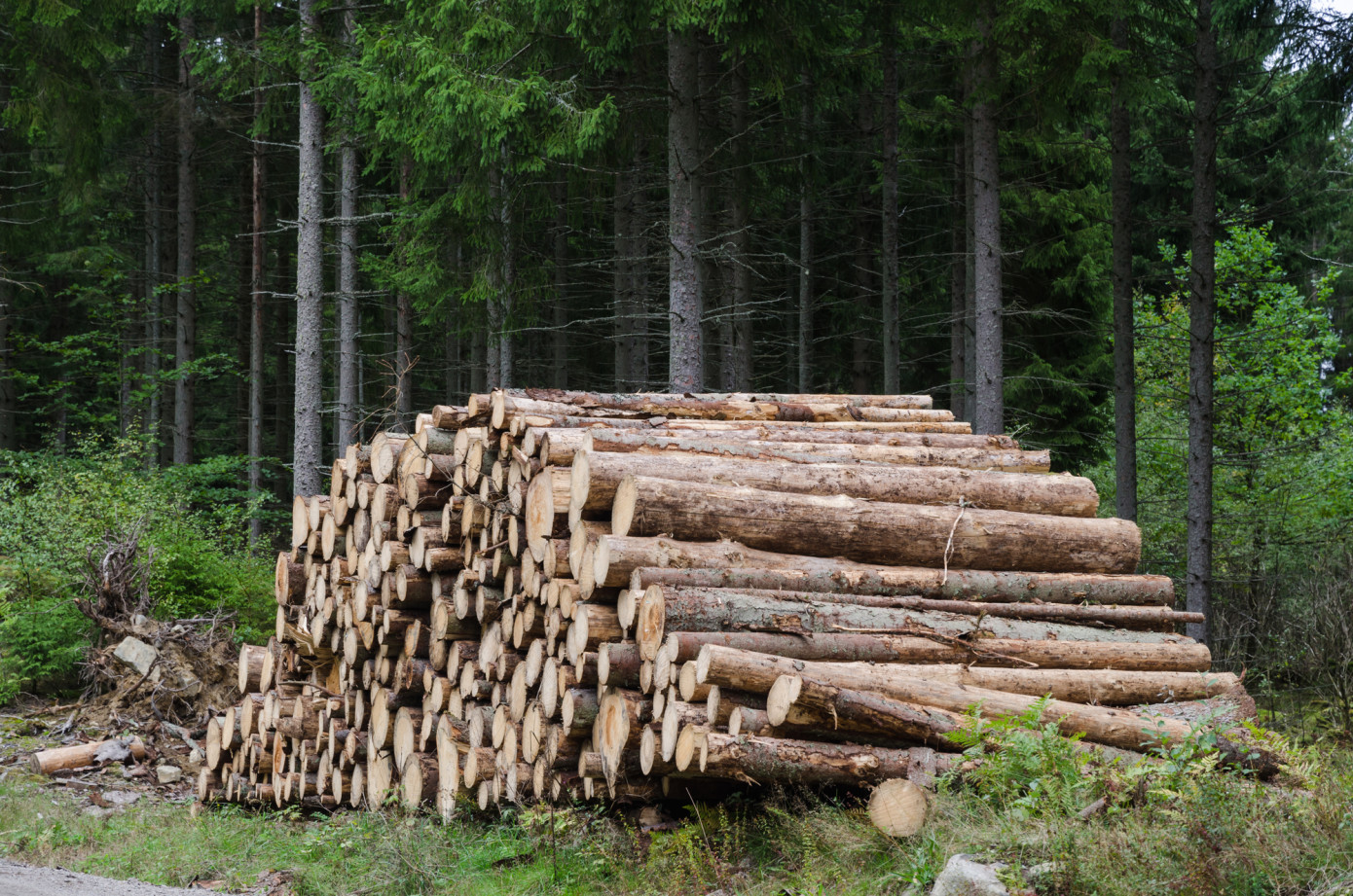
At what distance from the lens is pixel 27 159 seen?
24.5 m

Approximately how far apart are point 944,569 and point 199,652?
8797 millimetres

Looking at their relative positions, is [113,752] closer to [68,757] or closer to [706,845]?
[68,757]

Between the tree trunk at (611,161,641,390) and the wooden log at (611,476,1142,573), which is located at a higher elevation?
the tree trunk at (611,161,641,390)

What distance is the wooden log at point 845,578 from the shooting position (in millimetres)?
6125

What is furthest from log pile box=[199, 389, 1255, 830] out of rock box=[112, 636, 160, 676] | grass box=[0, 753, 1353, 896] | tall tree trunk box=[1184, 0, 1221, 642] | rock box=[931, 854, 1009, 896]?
tall tree trunk box=[1184, 0, 1221, 642]

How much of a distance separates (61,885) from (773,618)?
160 inches

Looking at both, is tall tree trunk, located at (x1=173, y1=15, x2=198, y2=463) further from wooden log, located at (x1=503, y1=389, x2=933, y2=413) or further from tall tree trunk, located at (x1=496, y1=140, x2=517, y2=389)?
wooden log, located at (x1=503, y1=389, x2=933, y2=413)

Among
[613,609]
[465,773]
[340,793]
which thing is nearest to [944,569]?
[613,609]

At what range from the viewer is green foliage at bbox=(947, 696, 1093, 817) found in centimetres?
465

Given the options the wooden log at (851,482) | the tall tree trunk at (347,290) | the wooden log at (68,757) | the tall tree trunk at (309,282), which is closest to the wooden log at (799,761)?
the wooden log at (851,482)

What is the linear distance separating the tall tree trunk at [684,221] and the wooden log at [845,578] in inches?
255

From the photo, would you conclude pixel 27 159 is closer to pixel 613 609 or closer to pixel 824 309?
pixel 824 309

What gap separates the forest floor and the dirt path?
2.51 ft

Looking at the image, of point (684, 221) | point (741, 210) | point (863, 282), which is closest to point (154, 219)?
A: point (741, 210)
